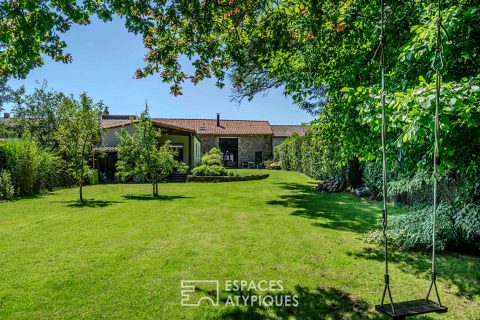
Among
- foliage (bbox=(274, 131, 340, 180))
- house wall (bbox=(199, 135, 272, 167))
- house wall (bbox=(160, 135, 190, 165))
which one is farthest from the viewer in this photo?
house wall (bbox=(199, 135, 272, 167))

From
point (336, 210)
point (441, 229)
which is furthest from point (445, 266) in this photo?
point (336, 210)

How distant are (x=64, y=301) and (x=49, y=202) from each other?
35.1 feet

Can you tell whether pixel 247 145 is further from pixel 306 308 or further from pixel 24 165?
pixel 306 308

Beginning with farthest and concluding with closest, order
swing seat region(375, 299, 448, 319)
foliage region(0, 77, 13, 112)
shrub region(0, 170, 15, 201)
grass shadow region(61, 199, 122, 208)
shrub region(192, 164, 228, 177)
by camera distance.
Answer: foliage region(0, 77, 13, 112)
shrub region(192, 164, 228, 177)
shrub region(0, 170, 15, 201)
grass shadow region(61, 199, 122, 208)
swing seat region(375, 299, 448, 319)

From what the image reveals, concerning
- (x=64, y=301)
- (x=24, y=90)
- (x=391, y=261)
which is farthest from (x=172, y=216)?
(x=24, y=90)

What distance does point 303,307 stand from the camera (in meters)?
4.00

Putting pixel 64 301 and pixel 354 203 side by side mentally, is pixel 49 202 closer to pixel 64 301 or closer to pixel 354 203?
pixel 64 301

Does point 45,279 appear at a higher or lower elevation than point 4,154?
lower

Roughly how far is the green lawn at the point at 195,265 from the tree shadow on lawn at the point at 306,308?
14 mm

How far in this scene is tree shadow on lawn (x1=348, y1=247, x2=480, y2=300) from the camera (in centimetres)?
465

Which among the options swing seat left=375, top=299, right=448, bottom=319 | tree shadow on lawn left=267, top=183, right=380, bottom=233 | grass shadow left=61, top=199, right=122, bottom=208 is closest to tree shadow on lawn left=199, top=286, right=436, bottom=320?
swing seat left=375, top=299, right=448, bottom=319

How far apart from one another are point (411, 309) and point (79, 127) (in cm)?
1421

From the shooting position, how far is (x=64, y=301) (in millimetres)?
4148
